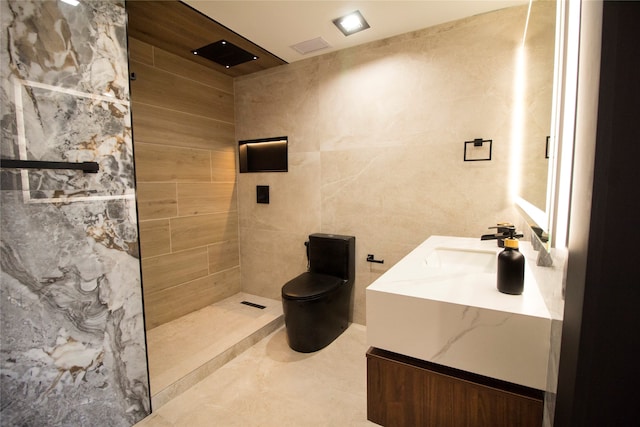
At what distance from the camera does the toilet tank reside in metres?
2.40

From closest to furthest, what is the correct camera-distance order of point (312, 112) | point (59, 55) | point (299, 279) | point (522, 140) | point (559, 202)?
point (559, 202)
point (59, 55)
point (522, 140)
point (299, 279)
point (312, 112)

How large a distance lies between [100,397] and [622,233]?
1895 mm

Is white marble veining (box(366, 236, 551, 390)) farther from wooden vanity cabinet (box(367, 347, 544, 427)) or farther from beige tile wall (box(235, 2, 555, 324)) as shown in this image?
beige tile wall (box(235, 2, 555, 324))

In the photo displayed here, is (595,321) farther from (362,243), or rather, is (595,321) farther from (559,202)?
(362,243)

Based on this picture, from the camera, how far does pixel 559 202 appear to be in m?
0.76

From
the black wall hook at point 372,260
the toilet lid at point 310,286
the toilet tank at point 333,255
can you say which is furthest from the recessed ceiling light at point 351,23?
the toilet lid at point 310,286

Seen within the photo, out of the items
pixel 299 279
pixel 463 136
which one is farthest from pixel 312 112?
pixel 299 279

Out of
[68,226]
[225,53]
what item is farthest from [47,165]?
[225,53]

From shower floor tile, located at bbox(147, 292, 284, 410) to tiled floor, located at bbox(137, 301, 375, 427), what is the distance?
0.19ft

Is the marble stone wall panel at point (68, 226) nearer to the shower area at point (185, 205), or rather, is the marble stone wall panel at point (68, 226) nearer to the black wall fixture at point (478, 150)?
the shower area at point (185, 205)

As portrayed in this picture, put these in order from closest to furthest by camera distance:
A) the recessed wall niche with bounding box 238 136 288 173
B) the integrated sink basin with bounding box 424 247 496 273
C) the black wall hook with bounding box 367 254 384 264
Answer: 1. the integrated sink basin with bounding box 424 247 496 273
2. the black wall hook with bounding box 367 254 384 264
3. the recessed wall niche with bounding box 238 136 288 173

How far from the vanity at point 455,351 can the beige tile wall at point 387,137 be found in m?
0.89

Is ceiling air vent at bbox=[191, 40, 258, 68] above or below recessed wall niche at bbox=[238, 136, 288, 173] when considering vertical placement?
above

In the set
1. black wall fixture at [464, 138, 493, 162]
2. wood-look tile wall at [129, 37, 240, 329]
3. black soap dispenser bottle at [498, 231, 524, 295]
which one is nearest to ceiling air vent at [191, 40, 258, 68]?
wood-look tile wall at [129, 37, 240, 329]
